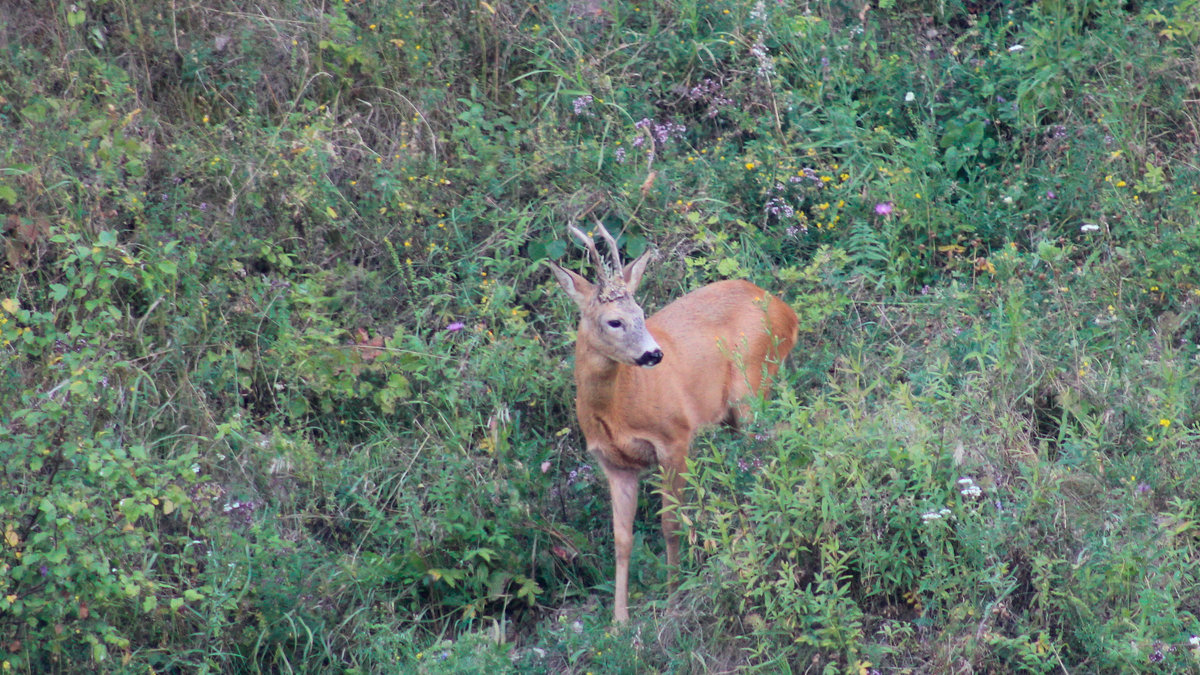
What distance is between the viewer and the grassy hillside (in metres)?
4.88

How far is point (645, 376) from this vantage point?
→ 5.96m

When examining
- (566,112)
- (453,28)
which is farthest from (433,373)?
(453,28)

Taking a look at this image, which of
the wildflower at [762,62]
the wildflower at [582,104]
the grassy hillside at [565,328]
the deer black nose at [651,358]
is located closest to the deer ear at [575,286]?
the deer black nose at [651,358]

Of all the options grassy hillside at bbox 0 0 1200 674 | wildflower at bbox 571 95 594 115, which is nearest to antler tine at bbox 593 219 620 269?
grassy hillside at bbox 0 0 1200 674

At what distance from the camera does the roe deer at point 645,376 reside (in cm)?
566

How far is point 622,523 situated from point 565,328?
149 cm

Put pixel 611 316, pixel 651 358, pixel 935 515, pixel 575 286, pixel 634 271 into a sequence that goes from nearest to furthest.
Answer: pixel 935 515, pixel 651 358, pixel 611 316, pixel 575 286, pixel 634 271

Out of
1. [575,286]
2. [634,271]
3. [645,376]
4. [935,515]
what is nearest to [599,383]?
[645,376]

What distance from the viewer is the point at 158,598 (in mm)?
5262

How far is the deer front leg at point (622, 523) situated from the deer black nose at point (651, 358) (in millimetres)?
630

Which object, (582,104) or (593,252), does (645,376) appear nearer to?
(593,252)

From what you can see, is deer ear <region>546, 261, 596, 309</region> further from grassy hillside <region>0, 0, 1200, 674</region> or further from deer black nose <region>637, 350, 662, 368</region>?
grassy hillside <region>0, 0, 1200, 674</region>

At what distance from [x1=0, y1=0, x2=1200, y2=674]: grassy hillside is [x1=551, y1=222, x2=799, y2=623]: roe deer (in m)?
0.20

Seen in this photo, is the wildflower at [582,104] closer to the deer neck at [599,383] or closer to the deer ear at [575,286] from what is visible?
the deer ear at [575,286]
